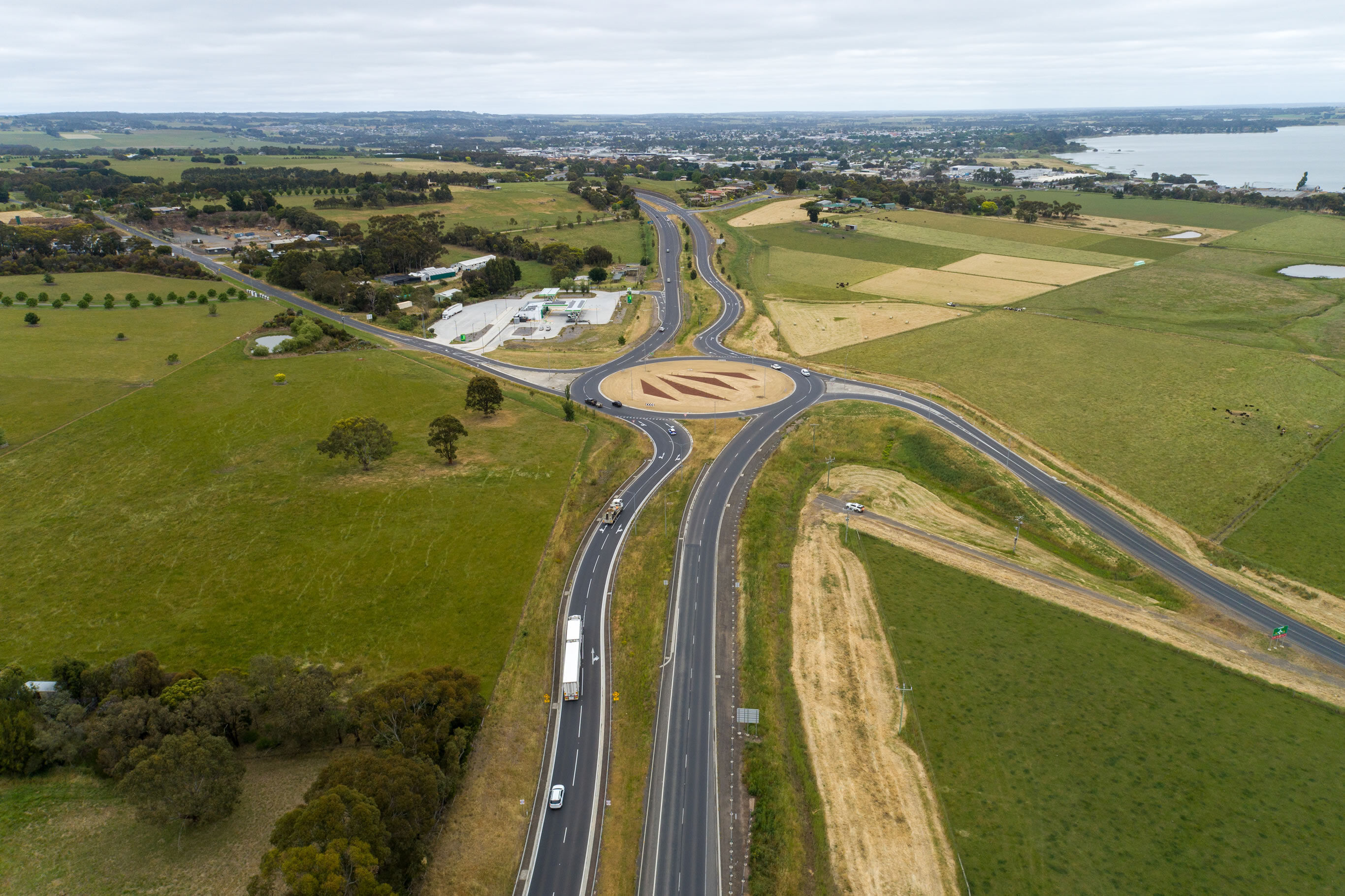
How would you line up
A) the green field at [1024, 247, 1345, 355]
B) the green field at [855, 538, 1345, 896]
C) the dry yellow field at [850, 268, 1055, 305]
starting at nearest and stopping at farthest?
1. the green field at [855, 538, 1345, 896]
2. the green field at [1024, 247, 1345, 355]
3. the dry yellow field at [850, 268, 1055, 305]

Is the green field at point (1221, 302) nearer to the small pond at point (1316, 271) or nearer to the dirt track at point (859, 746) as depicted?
the small pond at point (1316, 271)

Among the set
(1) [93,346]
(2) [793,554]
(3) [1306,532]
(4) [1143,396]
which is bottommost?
(2) [793,554]

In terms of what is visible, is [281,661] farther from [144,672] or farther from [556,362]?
[556,362]

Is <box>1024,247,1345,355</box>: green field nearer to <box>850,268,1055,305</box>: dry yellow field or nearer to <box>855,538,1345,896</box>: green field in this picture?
<box>850,268,1055,305</box>: dry yellow field

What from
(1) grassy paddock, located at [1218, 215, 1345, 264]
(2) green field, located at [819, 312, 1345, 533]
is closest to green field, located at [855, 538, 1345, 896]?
(2) green field, located at [819, 312, 1345, 533]

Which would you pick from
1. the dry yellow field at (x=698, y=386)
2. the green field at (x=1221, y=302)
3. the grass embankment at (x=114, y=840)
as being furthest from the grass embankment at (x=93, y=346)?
the green field at (x=1221, y=302)

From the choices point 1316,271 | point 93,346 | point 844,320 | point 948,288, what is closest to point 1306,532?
point 844,320

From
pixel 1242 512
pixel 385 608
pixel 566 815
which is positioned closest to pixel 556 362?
pixel 385 608

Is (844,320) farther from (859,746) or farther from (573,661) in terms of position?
(573,661)
